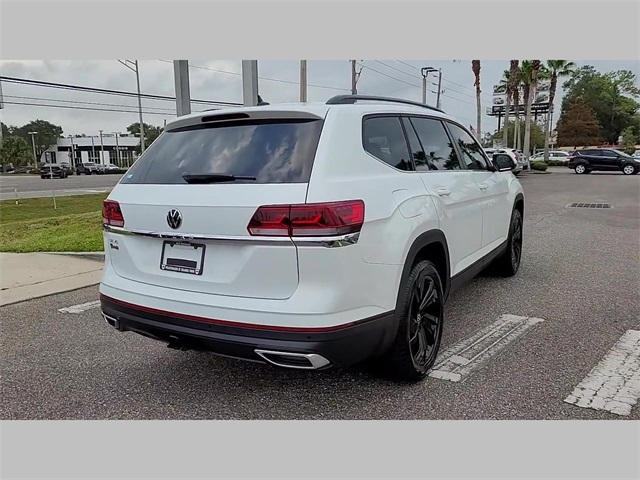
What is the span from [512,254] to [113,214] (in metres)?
4.58

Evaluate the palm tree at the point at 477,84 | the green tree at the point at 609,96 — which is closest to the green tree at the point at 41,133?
the palm tree at the point at 477,84

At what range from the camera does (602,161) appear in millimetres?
33062

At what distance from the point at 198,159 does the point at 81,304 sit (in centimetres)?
314

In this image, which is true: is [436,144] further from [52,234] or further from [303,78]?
[303,78]

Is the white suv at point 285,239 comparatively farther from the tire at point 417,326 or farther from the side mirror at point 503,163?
the side mirror at point 503,163

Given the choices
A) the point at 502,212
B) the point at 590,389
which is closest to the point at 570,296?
the point at 502,212

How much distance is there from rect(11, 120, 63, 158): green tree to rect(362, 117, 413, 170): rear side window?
4428 inches

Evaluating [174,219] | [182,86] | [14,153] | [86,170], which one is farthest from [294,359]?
[14,153]

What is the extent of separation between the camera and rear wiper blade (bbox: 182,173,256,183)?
277 cm

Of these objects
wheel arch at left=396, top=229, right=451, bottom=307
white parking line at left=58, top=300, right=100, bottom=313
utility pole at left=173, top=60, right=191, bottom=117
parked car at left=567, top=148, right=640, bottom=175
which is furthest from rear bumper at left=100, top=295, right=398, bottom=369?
parked car at left=567, top=148, right=640, bottom=175

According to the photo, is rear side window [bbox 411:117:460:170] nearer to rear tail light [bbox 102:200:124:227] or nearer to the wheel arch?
the wheel arch

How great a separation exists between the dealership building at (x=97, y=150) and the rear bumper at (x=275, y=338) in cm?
8952

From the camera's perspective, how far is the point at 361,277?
8.91ft

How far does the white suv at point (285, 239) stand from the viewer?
257cm
